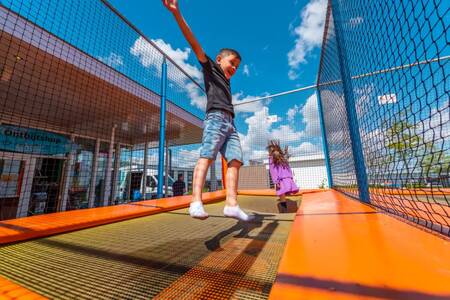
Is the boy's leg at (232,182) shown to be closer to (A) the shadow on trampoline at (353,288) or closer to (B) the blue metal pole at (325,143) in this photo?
(A) the shadow on trampoline at (353,288)

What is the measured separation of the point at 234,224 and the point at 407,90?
1530mm

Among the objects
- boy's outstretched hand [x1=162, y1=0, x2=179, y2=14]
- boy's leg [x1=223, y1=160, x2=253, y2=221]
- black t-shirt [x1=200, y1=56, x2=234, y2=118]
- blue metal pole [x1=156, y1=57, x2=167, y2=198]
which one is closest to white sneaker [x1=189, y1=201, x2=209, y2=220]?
boy's leg [x1=223, y1=160, x2=253, y2=221]

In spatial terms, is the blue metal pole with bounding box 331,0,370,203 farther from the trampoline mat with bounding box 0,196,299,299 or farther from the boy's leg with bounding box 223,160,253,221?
the boy's leg with bounding box 223,160,253,221

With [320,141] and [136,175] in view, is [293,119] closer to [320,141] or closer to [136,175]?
[320,141]

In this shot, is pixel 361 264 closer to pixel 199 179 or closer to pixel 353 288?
pixel 353 288

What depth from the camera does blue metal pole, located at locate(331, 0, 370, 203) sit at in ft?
6.69

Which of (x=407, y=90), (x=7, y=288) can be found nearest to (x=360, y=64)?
(x=407, y=90)

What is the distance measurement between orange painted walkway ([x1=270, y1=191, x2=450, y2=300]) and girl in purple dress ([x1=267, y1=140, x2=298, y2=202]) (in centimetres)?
232

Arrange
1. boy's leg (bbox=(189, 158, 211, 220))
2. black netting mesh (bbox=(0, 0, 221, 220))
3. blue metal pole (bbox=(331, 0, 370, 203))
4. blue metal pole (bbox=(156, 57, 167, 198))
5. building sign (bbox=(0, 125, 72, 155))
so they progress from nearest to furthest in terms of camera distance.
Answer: boy's leg (bbox=(189, 158, 211, 220)) < blue metal pole (bbox=(331, 0, 370, 203)) < black netting mesh (bbox=(0, 0, 221, 220)) < blue metal pole (bbox=(156, 57, 167, 198)) < building sign (bbox=(0, 125, 72, 155))

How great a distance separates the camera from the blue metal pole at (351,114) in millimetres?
2039

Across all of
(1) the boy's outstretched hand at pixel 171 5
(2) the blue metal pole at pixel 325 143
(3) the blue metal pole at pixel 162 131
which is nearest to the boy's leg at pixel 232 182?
(1) the boy's outstretched hand at pixel 171 5

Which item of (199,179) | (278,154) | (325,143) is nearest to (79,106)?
(278,154)

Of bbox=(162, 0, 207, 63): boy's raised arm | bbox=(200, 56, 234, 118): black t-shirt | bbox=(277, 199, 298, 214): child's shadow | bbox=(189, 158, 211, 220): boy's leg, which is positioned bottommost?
bbox=(277, 199, 298, 214): child's shadow

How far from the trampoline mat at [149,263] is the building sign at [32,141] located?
17.1 ft
